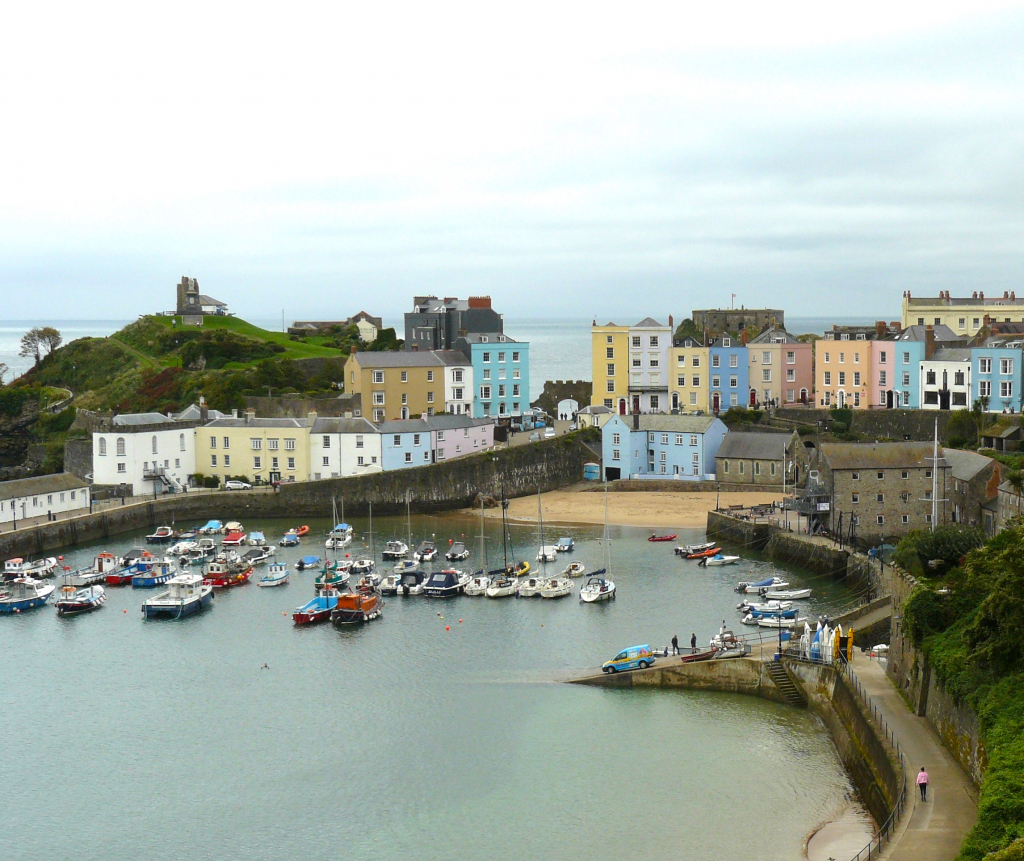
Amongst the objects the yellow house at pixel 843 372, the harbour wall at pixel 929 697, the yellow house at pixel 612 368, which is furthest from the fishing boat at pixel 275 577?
the yellow house at pixel 843 372

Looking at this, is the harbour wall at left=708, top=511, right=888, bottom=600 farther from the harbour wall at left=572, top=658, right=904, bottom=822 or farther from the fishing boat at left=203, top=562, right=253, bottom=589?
the fishing boat at left=203, top=562, right=253, bottom=589

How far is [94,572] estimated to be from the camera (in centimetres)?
4491

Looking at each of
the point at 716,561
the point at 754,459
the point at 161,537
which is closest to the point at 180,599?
the point at 161,537

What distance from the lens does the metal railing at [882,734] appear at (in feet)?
65.0

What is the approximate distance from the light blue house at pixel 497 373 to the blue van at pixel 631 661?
41.7m

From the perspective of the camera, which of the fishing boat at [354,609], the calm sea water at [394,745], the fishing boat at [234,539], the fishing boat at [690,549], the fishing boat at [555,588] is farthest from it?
the fishing boat at [234,539]

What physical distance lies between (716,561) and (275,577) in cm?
1612

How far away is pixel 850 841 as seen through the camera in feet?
70.9

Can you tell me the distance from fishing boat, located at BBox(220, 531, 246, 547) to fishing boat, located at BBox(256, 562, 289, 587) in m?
5.34

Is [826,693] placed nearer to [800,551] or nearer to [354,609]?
[354,609]

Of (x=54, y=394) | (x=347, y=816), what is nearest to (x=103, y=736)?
(x=347, y=816)

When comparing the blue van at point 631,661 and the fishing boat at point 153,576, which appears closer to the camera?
the blue van at point 631,661

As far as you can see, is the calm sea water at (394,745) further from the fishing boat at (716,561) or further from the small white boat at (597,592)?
the fishing boat at (716,561)

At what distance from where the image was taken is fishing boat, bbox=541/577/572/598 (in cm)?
4099
